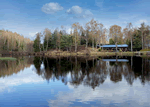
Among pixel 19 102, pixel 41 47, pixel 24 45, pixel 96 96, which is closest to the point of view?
pixel 19 102

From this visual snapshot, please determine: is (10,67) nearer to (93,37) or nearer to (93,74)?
(93,74)

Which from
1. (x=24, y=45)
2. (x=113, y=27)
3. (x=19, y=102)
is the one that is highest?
(x=113, y=27)

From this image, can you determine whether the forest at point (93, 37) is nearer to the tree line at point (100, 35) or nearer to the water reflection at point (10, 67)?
the tree line at point (100, 35)

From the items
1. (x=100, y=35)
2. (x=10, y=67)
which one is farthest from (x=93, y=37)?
(x=10, y=67)

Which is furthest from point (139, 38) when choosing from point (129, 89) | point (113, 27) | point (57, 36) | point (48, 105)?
point (48, 105)

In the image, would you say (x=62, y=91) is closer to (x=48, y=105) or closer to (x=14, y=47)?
(x=48, y=105)

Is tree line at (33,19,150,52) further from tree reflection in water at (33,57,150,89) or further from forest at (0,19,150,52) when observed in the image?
tree reflection in water at (33,57,150,89)

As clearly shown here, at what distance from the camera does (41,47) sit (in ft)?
285

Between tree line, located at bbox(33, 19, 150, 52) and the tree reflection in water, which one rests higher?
tree line, located at bbox(33, 19, 150, 52)

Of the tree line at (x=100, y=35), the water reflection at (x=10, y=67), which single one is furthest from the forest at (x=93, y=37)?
the water reflection at (x=10, y=67)

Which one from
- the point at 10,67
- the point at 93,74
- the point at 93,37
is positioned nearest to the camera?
the point at 93,74

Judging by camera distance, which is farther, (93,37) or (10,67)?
(93,37)

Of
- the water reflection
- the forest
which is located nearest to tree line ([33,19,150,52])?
the forest

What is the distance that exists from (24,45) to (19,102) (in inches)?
4327
